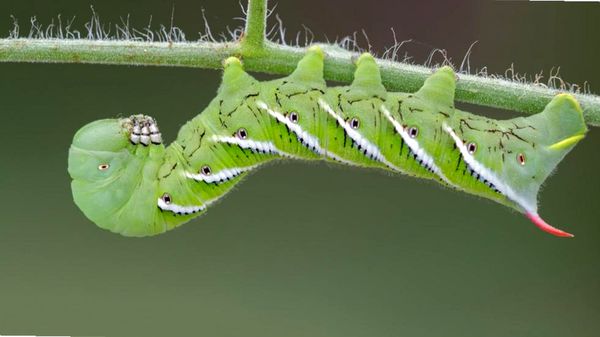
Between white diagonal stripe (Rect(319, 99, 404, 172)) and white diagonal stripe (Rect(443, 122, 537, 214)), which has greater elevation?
white diagonal stripe (Rect(319, 99, 404, 172))

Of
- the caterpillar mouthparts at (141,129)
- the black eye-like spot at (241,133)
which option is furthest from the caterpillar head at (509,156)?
the caterpillar mouthparts at (141,129)

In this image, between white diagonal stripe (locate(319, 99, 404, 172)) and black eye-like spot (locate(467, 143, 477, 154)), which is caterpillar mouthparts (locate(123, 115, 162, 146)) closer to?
white diagonal stripe (locate(319, 99, 404, 172))

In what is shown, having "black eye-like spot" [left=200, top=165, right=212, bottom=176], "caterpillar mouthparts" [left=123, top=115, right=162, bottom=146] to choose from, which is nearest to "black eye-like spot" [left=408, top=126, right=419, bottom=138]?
"black eye-like spot" [left=200, top=165, right=212, bottom=176]

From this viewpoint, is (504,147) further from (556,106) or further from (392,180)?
(392,180)

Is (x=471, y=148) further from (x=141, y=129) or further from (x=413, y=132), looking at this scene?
(x=141, y=129)

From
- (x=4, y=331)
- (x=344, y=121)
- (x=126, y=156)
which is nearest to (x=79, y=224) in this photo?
(x=4, y=331)

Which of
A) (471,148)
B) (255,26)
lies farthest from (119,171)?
(471,148)
